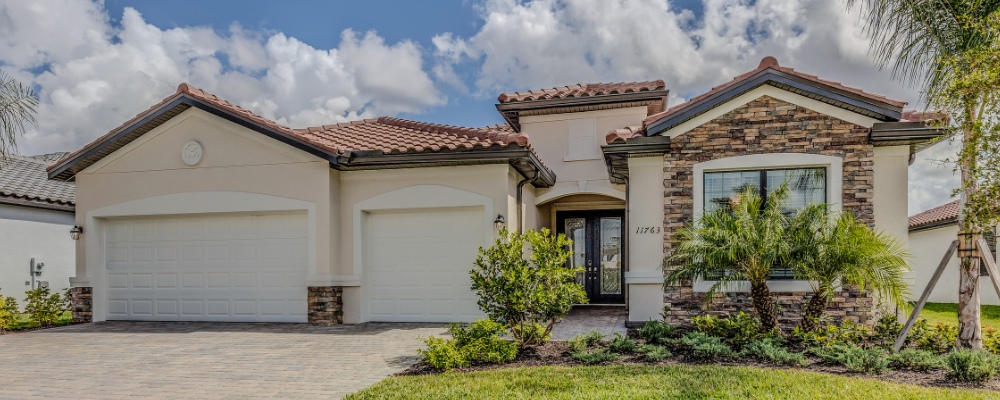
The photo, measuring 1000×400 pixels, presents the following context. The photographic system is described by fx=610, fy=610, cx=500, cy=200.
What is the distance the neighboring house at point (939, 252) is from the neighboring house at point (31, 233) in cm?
2372

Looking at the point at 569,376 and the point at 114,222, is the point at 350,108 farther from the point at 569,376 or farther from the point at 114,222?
the point at 569,376

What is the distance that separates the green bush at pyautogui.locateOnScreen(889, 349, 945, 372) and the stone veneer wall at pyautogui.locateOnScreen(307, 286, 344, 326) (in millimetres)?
8985

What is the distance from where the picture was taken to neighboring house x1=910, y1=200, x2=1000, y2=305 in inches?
692

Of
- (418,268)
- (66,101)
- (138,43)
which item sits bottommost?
(418,268)

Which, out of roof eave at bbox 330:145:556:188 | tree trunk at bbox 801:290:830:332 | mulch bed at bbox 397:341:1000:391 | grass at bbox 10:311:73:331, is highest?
roof eave at bbox 330:145:556:188

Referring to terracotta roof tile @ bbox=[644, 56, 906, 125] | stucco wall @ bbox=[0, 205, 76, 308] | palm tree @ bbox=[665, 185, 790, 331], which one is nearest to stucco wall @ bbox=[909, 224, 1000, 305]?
terracotta roof tile @ bbox=[644, 56, 906, 125]

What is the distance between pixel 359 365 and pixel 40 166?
17.9 metres

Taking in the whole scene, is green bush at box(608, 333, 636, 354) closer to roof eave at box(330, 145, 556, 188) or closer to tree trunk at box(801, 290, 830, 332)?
tree trunk at box(801, 290, 830, 332)

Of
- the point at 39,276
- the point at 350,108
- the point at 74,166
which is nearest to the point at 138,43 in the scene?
the point at 74,166

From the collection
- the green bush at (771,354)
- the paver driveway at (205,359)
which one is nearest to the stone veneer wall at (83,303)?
the paver driveway at (205,359)

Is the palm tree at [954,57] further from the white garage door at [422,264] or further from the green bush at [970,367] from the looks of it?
the white garage door at [422,264]

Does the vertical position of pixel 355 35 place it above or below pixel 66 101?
above

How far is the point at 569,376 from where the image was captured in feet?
21.9

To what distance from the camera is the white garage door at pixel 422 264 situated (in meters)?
11.7
